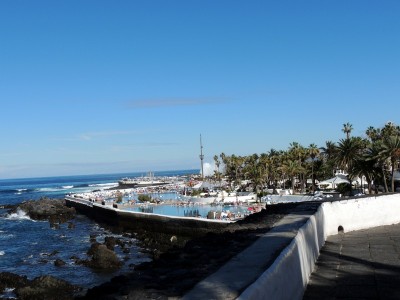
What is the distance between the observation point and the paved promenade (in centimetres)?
689

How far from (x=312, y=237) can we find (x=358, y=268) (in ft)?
3.13

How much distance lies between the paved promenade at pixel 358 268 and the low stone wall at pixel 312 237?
23 cm

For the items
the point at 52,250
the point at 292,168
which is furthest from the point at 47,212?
the point at 52,250

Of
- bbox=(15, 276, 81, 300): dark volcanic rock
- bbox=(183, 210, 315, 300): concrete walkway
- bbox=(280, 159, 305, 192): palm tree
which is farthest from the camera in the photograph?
bbox=(280, 159, 305, 192): palm tree

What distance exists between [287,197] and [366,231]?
32.9 metres

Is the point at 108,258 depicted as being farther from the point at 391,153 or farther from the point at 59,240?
the point at 391,153

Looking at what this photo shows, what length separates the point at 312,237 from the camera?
881 centimetres

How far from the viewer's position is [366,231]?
12.5 metres

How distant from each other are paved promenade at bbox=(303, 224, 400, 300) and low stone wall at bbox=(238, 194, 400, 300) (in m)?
0.23

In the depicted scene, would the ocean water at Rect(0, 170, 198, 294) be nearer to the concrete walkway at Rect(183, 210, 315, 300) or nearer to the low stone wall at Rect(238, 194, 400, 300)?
the low stone wall at Rect(238, 194, 400, 300)

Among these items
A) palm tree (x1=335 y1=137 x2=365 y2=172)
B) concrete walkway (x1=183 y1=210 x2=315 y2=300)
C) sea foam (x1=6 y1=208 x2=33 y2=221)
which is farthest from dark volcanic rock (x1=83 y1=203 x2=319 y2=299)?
sea foam (x1=6 y1=208 x2=33 y2=221)

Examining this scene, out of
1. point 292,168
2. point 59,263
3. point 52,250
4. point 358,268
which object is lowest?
point 52,250

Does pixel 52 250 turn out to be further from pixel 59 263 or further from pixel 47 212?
pixel 47 212

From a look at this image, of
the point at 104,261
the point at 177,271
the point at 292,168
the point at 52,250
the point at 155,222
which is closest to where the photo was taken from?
the point at 177,271
